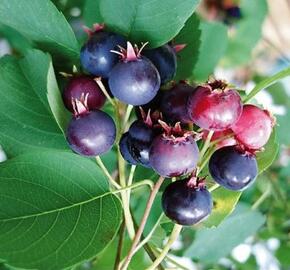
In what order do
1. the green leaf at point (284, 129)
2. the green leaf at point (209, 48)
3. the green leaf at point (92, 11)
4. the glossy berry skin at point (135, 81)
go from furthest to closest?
Answer: the green leaf at point (284, 129) → the green leaf at point (209, 48) → the green leaf at point (92, 11) → the glossy berry skin at point (135, 81)

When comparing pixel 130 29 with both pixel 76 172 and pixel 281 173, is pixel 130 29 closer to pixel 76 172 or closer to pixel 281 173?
pixel 76 172

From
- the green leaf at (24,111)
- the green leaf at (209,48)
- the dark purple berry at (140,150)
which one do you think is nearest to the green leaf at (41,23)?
the green leaf at (24,111)

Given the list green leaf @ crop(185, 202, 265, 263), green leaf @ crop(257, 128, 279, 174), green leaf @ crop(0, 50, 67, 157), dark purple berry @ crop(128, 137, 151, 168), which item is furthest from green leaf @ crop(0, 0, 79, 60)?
green leaf @ crop(185, 202, 265, 263)

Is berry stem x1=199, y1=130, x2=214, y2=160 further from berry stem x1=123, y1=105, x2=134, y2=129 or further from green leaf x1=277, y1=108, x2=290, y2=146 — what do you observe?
green leaf x1=277, y1=108, x2=290, y2=146

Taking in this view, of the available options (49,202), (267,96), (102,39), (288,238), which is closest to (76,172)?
(49,202)

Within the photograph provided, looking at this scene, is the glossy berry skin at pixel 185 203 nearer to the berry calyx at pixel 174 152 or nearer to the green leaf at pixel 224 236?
the berry calyx at pixel 174 152

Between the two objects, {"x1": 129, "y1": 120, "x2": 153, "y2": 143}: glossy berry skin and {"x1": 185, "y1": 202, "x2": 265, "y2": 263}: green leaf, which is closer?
{"x1": 129, "y1": 120, "x2": 153, "y2": 143}: glossy berry skin
